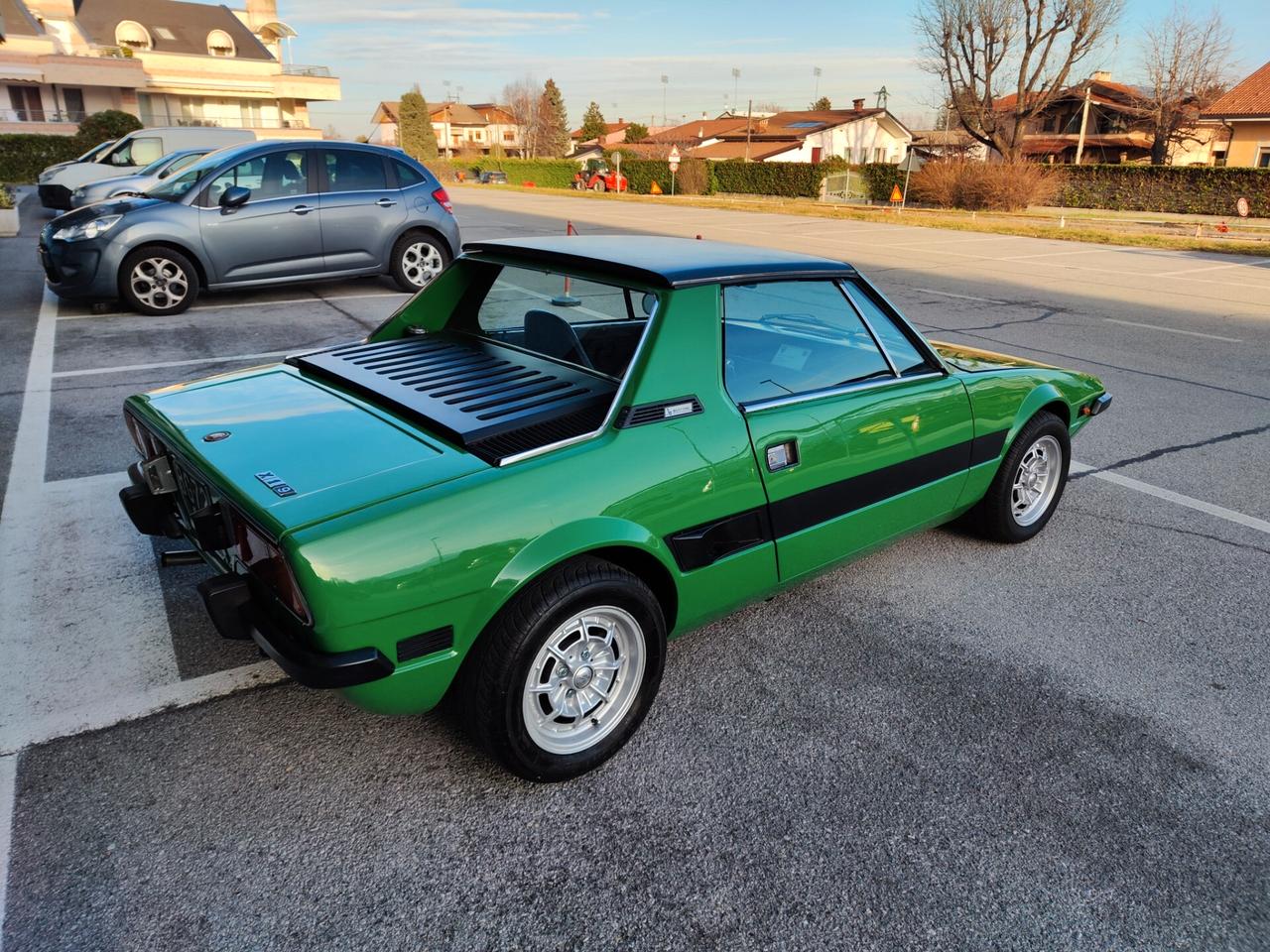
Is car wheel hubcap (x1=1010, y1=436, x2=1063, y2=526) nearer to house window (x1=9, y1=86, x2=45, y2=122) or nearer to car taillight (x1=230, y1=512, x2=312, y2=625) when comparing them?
car taillight (x1=230, y1=512, x2=312, y2=625)

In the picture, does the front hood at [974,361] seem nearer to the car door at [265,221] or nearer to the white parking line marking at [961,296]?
the car door at [265,221]

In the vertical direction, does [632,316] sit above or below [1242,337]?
above

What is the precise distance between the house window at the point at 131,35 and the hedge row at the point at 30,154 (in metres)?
29.6

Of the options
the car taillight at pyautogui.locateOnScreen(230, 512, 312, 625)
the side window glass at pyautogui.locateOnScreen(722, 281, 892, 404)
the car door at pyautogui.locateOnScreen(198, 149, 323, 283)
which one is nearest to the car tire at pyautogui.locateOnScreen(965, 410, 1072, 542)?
the side window glass at pyautogui.locateOnScreen(722, 281, 892, 404)

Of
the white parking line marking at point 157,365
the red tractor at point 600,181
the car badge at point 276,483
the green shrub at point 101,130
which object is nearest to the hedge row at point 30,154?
the green shrub at point 101,130

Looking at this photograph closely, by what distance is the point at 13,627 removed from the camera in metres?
3.25

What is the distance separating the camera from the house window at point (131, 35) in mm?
54531

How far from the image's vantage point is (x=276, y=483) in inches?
92.1

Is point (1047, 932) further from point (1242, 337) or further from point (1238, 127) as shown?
point (1238, 127)

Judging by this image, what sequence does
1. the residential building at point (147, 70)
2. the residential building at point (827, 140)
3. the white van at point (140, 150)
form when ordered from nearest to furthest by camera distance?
the white van at point (140, 150) → the residential building at point (147, 70) → the residential building at point (827, 140)

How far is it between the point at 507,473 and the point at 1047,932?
5.78 feet

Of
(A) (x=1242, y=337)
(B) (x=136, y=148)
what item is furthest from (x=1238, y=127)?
(B) (x=136, y=148)

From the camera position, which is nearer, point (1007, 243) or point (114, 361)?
point (114, 361)

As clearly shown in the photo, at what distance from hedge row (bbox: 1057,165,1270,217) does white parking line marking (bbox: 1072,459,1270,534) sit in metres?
36.2
